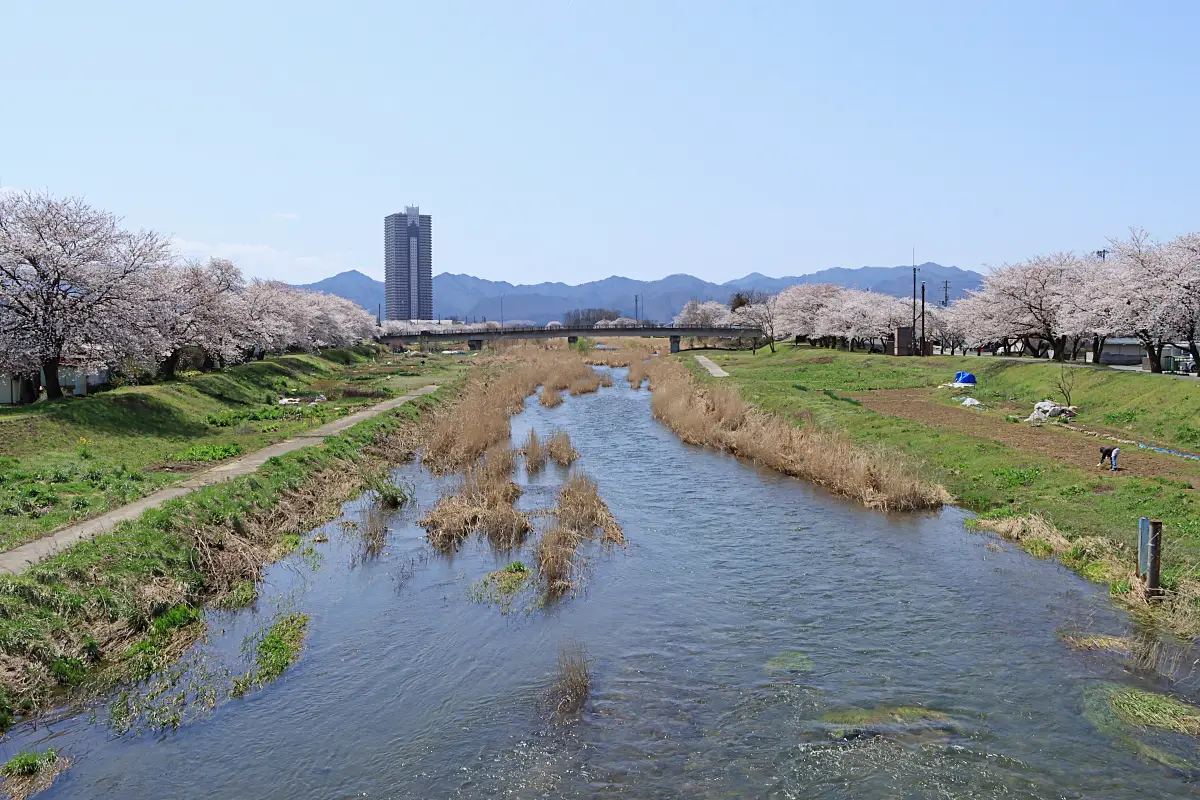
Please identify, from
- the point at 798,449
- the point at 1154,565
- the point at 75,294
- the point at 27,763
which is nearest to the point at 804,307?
the point at 798,449

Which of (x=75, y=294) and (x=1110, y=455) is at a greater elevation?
(x=75, y=294)

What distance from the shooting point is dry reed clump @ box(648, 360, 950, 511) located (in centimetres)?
2516

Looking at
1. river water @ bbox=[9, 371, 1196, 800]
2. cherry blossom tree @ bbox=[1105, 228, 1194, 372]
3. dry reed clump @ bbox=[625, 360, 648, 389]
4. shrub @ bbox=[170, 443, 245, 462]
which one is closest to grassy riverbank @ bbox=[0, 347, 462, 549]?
shrub @ bbox=[170, 443, 245, 462]

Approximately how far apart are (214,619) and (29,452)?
47.5ft

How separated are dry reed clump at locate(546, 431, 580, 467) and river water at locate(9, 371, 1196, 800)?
37.4 feet

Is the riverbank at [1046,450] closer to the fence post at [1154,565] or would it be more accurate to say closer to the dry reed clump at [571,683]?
the fence post at [1154,565]

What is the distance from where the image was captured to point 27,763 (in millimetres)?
10727

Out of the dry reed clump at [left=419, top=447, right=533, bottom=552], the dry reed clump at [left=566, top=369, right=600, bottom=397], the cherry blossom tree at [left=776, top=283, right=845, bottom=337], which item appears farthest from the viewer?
the cherry blossom tree at [left=776, top=283, right=845, bottom=337]

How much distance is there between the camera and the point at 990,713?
40.5 ft

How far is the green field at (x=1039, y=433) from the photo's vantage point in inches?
806

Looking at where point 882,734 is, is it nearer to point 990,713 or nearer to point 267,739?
point 990,713

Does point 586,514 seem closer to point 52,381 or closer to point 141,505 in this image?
point 141,505

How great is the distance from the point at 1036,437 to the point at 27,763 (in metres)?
34.5

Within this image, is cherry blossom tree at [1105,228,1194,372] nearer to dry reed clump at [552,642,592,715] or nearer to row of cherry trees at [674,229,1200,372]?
row of cherry trees at [674,229,1200,372]
